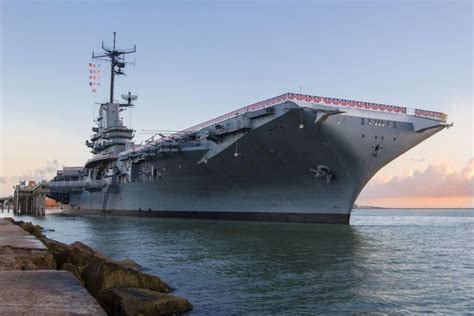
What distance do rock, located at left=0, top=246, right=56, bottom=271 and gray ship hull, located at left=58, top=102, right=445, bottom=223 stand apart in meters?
15.6

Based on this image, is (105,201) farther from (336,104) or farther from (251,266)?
(251,266)

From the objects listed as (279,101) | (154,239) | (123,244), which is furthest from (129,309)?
(279,101)

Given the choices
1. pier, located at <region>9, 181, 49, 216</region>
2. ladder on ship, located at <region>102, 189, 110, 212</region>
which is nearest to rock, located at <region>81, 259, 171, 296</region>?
ladder on ship, located at <region>102, 189, 110, 212</region>

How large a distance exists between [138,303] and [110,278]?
1131mm

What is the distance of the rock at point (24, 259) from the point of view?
272 inches

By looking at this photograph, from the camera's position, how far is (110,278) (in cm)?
732

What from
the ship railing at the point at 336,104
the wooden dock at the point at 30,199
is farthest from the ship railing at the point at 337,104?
the wooden dock at the point at 30,199

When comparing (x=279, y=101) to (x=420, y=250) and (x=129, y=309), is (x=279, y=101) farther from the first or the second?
(x=129, y=309)

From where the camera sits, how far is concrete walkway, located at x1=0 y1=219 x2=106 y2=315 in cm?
441

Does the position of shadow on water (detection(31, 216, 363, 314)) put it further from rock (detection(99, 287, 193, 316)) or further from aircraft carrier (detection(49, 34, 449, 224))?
aircraft carrier (detection(49, 34, 449, 224))

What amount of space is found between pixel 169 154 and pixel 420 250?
18091 mm

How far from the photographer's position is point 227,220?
29984 mm

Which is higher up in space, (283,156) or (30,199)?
(283,156)

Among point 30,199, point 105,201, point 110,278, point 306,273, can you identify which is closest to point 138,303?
point 110,278
